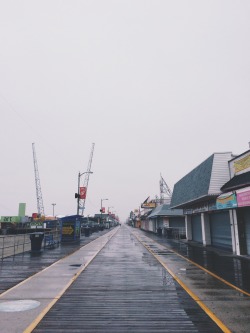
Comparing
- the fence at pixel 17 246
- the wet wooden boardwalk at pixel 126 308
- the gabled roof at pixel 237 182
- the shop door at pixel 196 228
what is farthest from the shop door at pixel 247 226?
the fence at pixel 17 246

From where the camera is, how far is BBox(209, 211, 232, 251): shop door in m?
24.1

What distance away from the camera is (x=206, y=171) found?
Result: 79.6 ft

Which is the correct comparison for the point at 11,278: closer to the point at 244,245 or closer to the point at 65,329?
the point at 65,329

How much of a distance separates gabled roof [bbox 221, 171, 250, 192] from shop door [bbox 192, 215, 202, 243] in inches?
476

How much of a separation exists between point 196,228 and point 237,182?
1611 centimetres

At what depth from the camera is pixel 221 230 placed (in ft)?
85.0

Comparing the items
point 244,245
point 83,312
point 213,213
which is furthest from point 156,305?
point 213,213

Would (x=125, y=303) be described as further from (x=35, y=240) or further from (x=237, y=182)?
(x=35, y=240)

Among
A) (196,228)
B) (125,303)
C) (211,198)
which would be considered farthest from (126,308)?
(196,228)

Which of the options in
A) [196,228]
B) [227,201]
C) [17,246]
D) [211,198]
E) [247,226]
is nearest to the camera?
[227,201]

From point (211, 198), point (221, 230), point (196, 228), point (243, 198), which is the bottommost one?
point (221, 230)

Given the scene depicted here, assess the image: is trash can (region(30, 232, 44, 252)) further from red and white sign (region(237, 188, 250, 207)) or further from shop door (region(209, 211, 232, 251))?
red and white sign (region(237, 188, 250, 207))

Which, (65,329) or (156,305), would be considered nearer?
(65,329)

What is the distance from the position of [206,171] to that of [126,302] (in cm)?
1729
